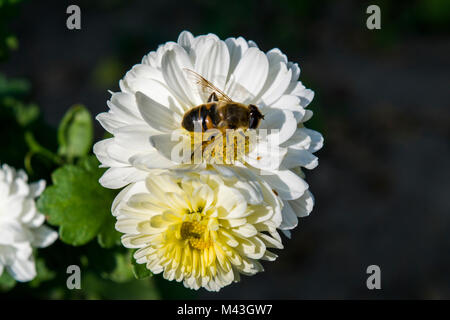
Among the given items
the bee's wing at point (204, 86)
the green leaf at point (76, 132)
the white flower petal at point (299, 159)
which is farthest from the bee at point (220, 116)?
the green leaf at point (76, 132)

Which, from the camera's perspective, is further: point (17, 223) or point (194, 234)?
point (17, 223)

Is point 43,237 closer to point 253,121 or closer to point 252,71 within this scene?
point 253,121

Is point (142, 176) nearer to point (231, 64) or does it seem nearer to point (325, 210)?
point (231, 64)

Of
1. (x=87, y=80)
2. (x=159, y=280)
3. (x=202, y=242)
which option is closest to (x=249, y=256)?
(x=202, y=242)

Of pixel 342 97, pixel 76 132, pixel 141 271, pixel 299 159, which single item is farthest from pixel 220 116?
pixel 342 97

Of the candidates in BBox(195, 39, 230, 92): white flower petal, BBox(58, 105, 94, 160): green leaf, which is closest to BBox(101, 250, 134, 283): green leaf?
BBox(58, 105, 94, 160): green leaf

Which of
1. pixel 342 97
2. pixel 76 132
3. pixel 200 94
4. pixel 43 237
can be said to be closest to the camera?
pixel 200 94

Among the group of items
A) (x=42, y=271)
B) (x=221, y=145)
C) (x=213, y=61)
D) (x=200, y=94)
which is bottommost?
(x=42, y=271)

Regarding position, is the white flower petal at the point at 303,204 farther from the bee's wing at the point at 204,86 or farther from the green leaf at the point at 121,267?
the green leaf at the point at 121,267
